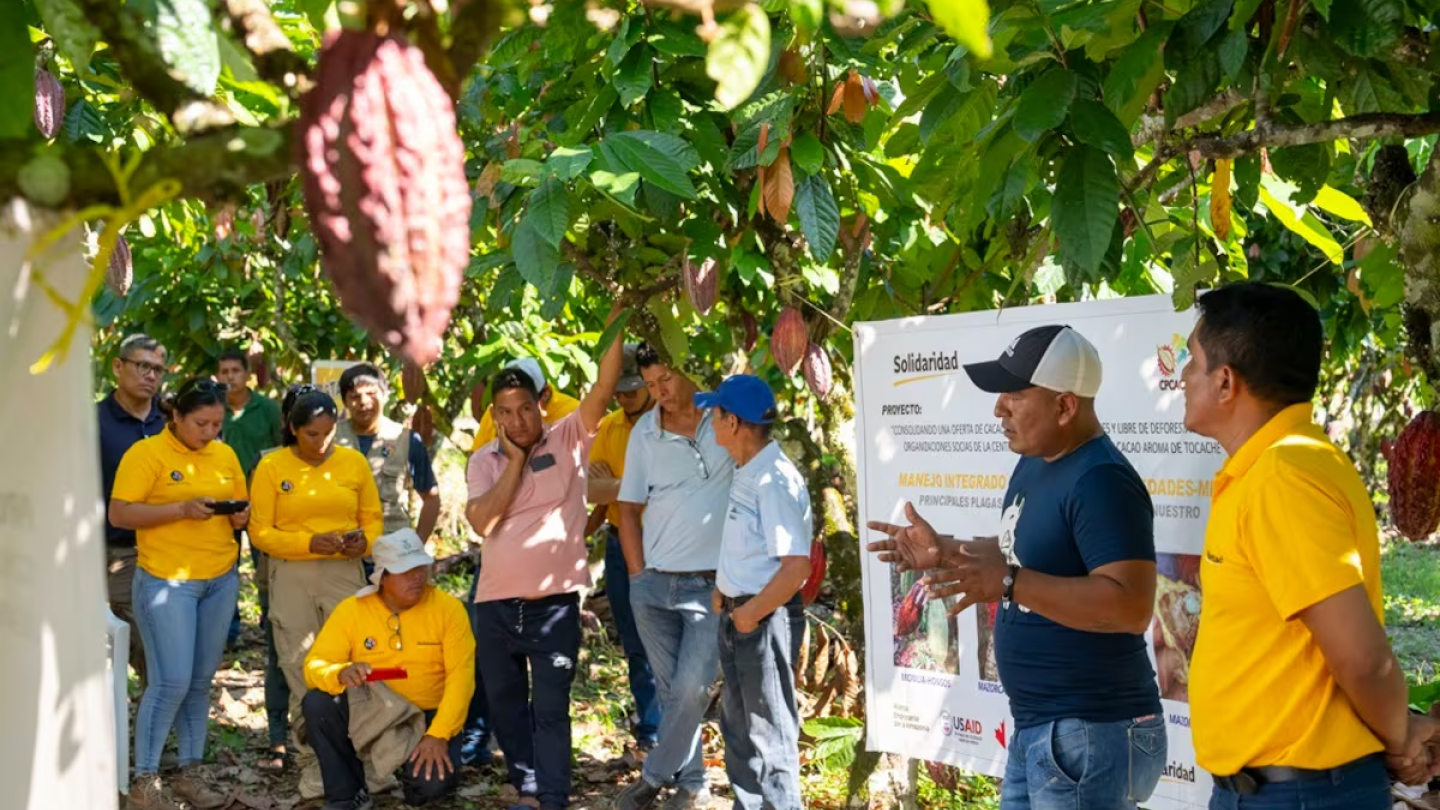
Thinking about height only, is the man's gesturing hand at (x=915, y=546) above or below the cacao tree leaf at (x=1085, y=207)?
below

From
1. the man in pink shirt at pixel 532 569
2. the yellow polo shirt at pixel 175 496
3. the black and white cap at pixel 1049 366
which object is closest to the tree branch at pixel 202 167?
the black and white cap at pixel 1049 366

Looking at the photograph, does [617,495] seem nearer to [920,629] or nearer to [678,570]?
[678,570]

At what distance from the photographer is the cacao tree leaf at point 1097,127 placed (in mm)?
2332

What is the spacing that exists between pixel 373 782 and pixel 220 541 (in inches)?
43.8

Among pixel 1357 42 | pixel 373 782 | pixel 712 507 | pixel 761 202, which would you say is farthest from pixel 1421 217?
pixel 373 782

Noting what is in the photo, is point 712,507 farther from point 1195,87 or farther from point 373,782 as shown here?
point 1195,87

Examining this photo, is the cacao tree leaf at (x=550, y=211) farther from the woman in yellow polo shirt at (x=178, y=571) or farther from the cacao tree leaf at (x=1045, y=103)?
the woman in yellow polo shirt at (x=178, y=571)

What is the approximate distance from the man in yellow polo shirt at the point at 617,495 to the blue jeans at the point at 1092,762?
3296 millimetres

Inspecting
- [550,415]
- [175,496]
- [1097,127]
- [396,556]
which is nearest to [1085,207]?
[1097,127]

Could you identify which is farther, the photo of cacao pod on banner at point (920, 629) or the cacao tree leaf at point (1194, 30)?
the photo of cacao pod on banner at point (920, 629)

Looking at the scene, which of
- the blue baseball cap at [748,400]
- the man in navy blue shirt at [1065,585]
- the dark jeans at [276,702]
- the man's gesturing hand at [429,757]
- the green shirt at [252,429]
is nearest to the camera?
the man in navy blue shirt at [1065,585]

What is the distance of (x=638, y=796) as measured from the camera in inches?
200

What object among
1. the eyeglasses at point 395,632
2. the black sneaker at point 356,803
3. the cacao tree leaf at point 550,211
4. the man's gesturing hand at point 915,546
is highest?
the cacao tree leaf at point 550,211

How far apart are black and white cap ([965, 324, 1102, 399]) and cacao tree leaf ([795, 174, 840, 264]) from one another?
1.93 feet
